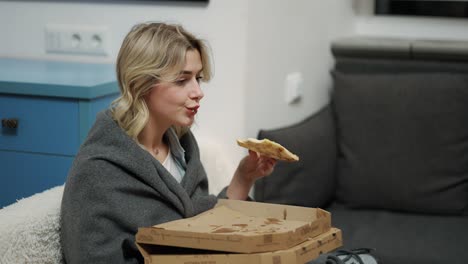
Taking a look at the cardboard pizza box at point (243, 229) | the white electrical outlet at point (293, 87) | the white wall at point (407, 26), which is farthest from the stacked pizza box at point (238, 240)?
the white wall at point (407, 26)

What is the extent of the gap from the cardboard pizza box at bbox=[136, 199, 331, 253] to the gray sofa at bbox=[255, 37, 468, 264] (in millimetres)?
877

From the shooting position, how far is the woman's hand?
2.02 meters

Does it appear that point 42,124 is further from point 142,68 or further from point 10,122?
point 142,68

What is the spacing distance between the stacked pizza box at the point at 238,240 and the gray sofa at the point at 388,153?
0.96 metres

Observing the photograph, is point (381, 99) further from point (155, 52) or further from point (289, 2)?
point (155, 52)

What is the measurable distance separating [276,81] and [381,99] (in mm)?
430

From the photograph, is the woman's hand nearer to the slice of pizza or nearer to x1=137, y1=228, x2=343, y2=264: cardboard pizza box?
the slice of pizza

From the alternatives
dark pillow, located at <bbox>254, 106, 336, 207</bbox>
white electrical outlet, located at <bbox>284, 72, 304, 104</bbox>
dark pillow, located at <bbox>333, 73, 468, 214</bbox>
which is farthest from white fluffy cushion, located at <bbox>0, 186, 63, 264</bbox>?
dark pillow, located at <bbox>333, 73, 468, 214</bbox>

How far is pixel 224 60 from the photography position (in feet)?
8.17

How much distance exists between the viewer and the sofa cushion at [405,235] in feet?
8.09

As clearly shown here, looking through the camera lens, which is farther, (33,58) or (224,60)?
(33,58)

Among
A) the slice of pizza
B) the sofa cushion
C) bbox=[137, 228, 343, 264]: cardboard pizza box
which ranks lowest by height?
the sofa cushion

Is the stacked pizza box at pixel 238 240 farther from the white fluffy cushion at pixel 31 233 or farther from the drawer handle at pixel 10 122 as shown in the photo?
the drawer handle at pixel 10 122

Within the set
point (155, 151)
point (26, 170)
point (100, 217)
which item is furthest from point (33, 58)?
point (100, 217)
